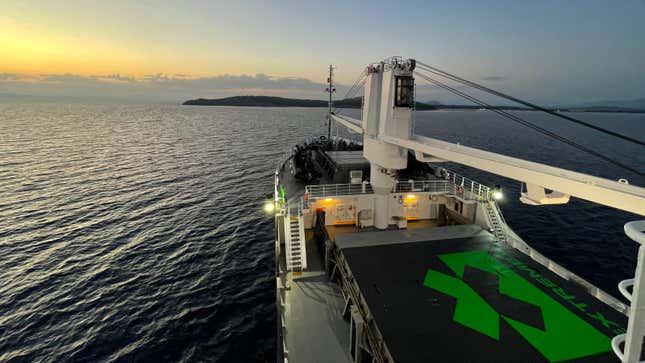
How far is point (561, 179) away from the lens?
9.96 m

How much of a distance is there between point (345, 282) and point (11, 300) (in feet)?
75.8

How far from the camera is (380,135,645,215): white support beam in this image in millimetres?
8305

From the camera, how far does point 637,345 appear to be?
14.0 ft

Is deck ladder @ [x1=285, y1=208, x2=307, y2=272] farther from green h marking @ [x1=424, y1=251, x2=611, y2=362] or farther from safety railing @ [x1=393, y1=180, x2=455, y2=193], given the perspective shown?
safety railing @ [x1=393, y1=180, x2=455, y2=193]

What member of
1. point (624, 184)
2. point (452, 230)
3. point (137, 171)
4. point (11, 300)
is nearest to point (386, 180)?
point (452, 230)

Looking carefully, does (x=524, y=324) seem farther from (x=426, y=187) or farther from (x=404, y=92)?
(x=404, y=92)

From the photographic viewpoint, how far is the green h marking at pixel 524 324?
10.1 metres

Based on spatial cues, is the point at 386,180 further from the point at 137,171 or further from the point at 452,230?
the point at 137,171

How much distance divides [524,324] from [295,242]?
12.0 m

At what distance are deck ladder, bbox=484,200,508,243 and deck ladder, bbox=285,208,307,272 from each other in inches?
519

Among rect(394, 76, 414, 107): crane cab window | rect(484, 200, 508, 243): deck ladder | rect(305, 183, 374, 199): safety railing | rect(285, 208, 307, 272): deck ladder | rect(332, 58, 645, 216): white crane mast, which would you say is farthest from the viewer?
rect(305, 183, 374, 199): safety railing

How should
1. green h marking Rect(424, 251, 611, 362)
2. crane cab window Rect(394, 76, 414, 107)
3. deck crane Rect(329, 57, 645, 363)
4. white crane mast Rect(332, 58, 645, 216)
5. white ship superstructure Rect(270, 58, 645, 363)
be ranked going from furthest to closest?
crane cab window Rect(394, 76, 414, 107) → white crane mast Rect(332, 58, 645, 216) → green h marking Rect(424, 251, 611, 362) → white ship superstructure Rect(270, 58, 645, 363) → deck crane Rect(329, 57, 645, 363)

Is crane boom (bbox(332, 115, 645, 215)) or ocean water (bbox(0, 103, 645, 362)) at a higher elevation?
crane boom (bbox(332, 115, 645, 215))

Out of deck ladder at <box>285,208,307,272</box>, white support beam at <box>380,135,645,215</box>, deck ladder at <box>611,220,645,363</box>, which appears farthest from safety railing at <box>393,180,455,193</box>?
deck ladder at <box>611,220,645,363</box>
